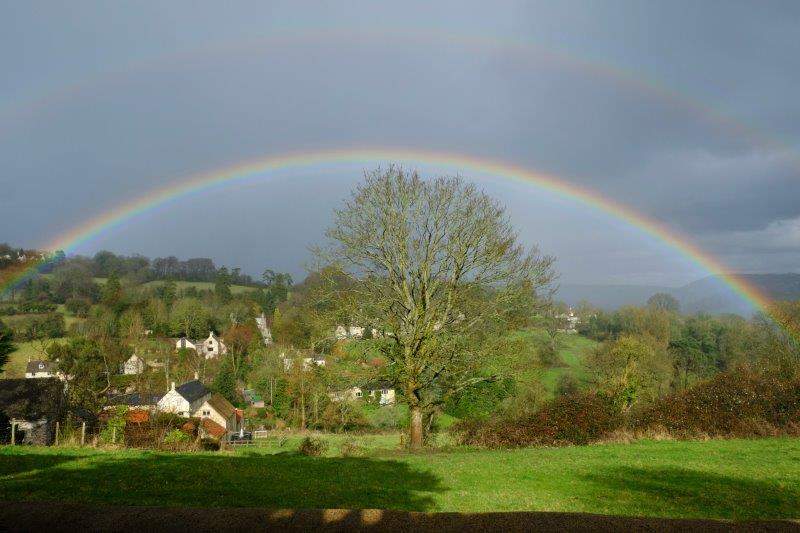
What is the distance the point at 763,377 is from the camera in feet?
70.7

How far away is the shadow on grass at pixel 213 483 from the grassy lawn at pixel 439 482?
2 cm

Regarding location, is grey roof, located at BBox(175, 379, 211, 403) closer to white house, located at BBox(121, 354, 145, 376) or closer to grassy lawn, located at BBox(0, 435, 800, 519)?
white house, located at BBox(121, 354, 145, 376)

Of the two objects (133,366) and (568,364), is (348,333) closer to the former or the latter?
(568,364)

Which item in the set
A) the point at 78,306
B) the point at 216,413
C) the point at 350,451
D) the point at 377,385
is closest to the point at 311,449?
the point at 350,451

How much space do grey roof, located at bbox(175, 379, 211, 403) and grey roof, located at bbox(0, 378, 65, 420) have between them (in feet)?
55.0

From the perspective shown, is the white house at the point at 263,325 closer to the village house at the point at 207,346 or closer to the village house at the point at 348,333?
the village house at the point at 207,346

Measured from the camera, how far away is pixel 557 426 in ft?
63.9

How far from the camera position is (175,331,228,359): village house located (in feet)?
259

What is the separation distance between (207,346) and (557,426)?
248 ft

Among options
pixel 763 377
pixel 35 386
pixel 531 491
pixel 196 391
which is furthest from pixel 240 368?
pixel 531 491

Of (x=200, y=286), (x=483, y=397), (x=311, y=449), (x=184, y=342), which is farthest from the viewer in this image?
(x=200, y=286)

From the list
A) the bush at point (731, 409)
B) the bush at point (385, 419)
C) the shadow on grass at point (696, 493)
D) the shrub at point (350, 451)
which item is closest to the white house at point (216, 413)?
the bush at point (385, 419)

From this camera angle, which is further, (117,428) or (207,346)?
(207,346)

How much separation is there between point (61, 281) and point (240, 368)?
5776cm
